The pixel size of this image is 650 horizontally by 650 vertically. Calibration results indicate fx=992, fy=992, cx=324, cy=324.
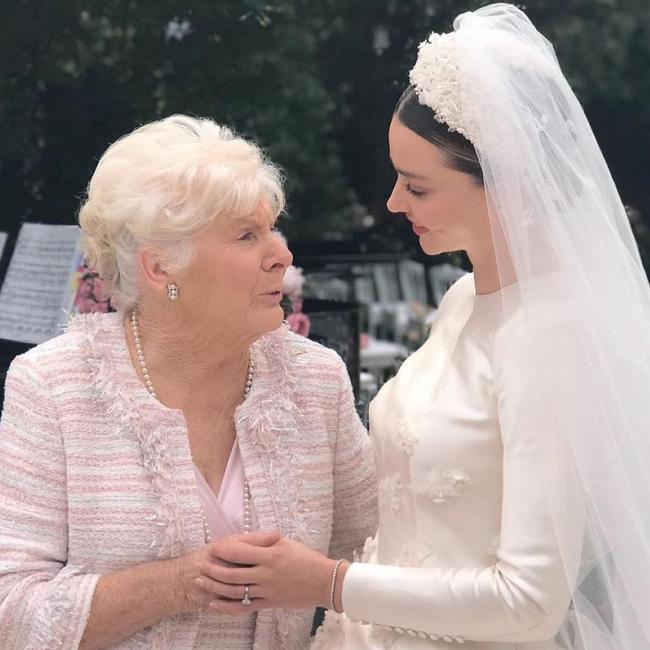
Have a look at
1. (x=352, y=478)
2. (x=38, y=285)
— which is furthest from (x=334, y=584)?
(x=38, y=285)

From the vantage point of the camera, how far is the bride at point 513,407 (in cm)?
134

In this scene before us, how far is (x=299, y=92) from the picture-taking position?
365 centimetres

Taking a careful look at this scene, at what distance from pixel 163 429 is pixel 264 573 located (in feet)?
0.94

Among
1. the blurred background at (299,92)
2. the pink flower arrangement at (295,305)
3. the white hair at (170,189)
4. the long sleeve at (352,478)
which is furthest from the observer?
the blurred background at (299,92)

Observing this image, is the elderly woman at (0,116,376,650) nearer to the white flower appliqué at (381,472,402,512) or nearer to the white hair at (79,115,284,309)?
the white hair at (79,115,284,309)

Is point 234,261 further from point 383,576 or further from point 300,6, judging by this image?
point 300,6

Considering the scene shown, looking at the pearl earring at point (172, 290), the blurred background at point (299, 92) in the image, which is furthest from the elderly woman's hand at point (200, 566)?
the blurred background at point (299, 92)

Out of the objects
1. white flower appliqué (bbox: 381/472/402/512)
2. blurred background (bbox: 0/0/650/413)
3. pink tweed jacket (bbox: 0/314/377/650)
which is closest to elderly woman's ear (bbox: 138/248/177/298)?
pink tweed jacket (bbox: 0/314/377/650)

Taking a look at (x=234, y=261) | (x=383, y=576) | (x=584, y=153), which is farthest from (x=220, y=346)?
(x=584, y=153)

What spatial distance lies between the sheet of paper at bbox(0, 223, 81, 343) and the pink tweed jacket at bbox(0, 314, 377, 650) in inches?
38.3

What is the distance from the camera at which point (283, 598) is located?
4.83ft

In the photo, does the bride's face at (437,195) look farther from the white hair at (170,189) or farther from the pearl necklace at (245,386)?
the pearl necklace at (245,386)

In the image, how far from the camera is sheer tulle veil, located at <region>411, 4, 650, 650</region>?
135 cm

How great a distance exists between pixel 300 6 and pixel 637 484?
8.34 ft
